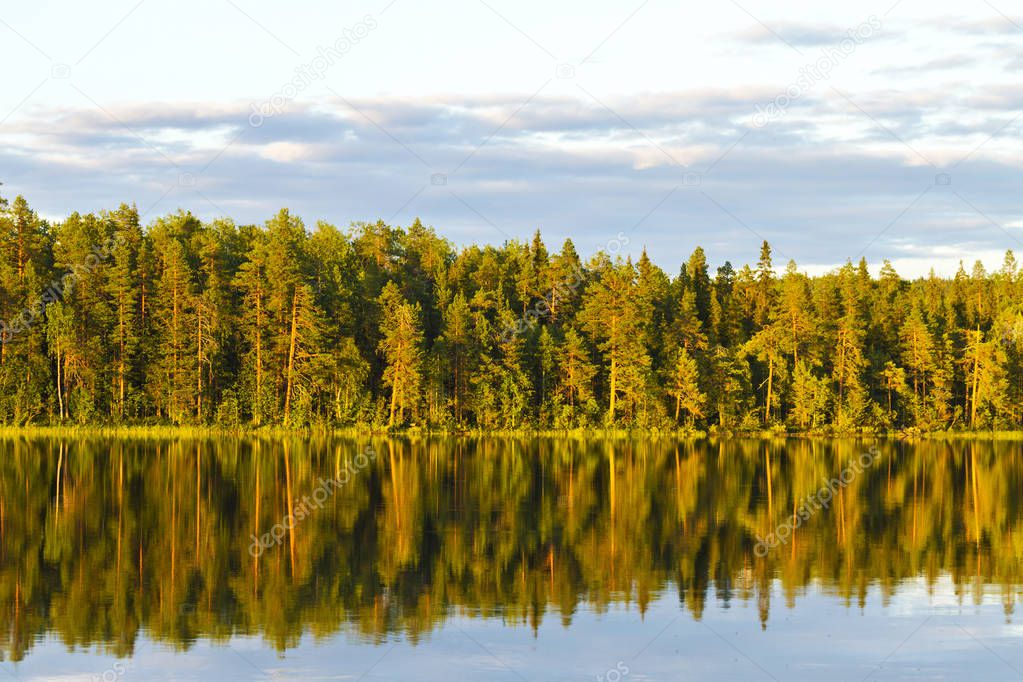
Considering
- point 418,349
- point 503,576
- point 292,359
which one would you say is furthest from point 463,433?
point 503,576

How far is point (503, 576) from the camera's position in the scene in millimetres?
29656

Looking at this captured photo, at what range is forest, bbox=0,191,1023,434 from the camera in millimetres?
99500

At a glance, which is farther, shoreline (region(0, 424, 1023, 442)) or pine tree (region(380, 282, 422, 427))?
pine tree (region(380, 282, 422, 427))

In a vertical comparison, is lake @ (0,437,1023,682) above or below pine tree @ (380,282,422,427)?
below

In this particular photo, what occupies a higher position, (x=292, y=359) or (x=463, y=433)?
(x=292, y=359)

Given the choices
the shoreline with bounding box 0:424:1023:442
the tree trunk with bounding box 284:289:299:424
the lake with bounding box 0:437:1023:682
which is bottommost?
the lake with bounding box 0:437:1023:682

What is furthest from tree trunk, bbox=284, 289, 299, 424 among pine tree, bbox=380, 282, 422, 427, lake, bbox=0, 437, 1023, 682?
lake, bbox=0, 437, 1023, 682

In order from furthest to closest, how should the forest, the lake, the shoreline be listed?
the forest, the shoreline, the lake

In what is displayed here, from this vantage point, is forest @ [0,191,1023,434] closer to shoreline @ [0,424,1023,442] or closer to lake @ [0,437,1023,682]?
shoreline @ [0,424,1023,442]

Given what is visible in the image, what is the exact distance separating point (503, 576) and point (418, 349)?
72.4 metres

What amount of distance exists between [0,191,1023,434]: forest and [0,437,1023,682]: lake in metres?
43.6

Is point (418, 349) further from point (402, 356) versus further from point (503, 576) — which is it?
point (503, 576)

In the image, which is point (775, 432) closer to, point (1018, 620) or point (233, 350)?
point (233, 350)

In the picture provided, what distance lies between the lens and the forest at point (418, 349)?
99.5 meters
